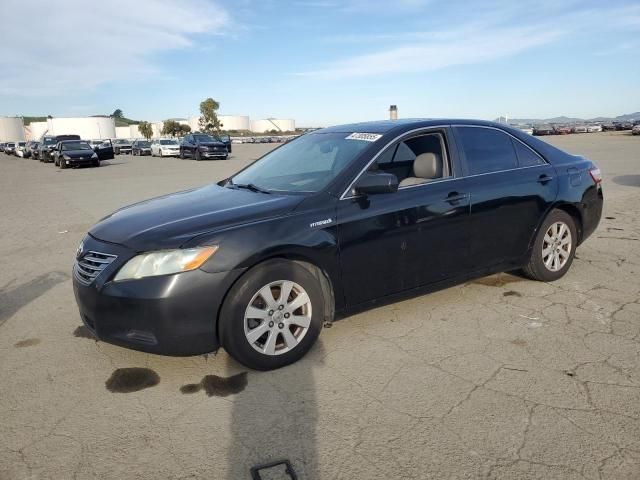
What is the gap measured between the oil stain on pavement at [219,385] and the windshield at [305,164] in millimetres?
1402

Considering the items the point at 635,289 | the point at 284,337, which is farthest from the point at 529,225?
the point at 284,337

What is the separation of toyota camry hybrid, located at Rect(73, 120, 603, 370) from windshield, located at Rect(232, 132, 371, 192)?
0.02 metres

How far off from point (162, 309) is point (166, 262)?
0.28m

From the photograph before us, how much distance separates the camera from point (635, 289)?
14.5ft

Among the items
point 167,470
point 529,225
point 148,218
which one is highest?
point 148,218

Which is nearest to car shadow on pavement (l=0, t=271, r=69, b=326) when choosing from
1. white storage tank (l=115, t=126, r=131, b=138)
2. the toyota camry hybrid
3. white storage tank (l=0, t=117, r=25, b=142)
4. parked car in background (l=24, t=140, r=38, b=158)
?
the toyota camry hybrid

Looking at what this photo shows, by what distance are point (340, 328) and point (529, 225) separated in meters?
1.98

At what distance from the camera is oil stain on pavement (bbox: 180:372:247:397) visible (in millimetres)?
2944

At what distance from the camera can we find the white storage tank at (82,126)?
105750mm

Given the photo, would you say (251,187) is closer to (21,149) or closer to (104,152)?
(104,152)

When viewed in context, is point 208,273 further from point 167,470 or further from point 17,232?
point 17,232

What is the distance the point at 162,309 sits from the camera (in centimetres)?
286

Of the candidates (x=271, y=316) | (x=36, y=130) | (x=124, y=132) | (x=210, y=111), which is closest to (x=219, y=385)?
(x=271, y=316)

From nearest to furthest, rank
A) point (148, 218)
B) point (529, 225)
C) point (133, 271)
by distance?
1. point (133, 271)
2. point (148, 218)
3. point (529, 225)
